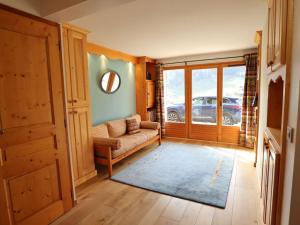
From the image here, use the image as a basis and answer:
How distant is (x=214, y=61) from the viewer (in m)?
4.65

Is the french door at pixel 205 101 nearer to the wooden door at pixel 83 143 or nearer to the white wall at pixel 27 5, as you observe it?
the wooden door at pixel 83 143

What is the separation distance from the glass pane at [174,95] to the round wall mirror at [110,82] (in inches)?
65.2

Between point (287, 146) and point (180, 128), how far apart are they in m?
4.09

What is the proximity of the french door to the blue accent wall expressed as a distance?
1156 mm

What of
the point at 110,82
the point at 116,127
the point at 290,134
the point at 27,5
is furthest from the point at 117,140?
the point at 290,134

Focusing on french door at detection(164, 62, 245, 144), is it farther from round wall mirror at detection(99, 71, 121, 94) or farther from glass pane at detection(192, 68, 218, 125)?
round wall mirror at detection(99, 71, 121, 94)

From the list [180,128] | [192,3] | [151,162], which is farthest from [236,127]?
[192,3]

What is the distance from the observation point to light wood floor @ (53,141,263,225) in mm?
2018

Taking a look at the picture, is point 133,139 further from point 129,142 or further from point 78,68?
point 78,68

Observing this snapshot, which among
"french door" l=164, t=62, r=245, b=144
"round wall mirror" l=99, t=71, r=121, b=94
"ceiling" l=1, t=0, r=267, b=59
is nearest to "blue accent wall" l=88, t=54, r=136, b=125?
"round wall mirror" l=99, t=71, r=121, b=94

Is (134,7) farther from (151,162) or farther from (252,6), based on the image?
(151,162)

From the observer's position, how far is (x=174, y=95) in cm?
530

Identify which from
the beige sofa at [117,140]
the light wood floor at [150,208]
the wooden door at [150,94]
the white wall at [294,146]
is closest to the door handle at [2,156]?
the light wood floor at [150,208]

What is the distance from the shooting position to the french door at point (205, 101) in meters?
4.57
